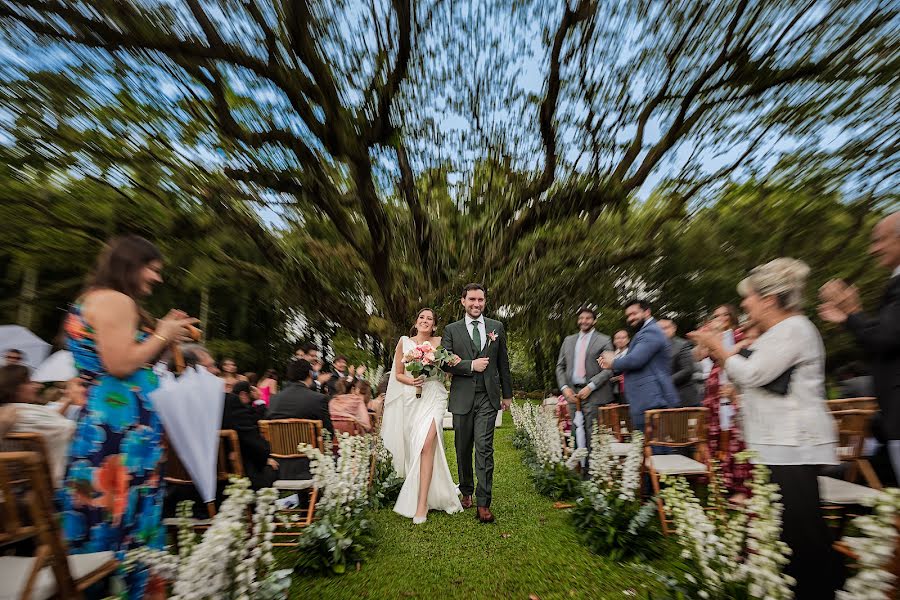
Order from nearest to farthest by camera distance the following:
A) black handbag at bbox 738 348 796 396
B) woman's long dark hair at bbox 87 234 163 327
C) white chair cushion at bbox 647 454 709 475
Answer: woman's long dark hair at bbox 87 234 163 327
black handbag at bbox 738 348 796 396
white chair cushion at bbox 647 454 709 475

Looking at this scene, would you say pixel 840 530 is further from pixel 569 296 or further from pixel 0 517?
pixel 569 296

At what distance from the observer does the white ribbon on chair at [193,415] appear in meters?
2.79

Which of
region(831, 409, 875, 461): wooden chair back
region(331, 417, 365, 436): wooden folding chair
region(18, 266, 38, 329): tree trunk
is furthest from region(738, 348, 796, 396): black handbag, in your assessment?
region(18, 266, 38, 329): tree trunk

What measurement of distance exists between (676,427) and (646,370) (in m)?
0.94

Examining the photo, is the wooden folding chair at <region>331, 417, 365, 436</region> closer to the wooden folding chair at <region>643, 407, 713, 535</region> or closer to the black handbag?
the wooden folding chair at <region>643, 407, 713, 535</region>

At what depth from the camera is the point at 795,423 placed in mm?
2748

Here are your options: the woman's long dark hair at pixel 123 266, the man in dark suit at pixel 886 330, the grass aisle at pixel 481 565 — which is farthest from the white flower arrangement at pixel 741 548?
the woman's long dark hair at pixel 123 266

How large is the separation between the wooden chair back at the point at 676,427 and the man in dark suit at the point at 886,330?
6.60 ft

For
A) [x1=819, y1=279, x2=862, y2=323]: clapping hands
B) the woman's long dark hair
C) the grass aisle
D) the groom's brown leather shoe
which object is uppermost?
the woman's long dark hair

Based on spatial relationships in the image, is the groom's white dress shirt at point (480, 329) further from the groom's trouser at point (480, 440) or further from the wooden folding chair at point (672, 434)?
the wooden folding chair at point (672, 434)

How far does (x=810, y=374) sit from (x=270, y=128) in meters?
8.49

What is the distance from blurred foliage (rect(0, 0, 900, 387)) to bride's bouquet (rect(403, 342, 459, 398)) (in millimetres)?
4239

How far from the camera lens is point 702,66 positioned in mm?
9102

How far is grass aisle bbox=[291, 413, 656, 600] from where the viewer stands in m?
3.68
